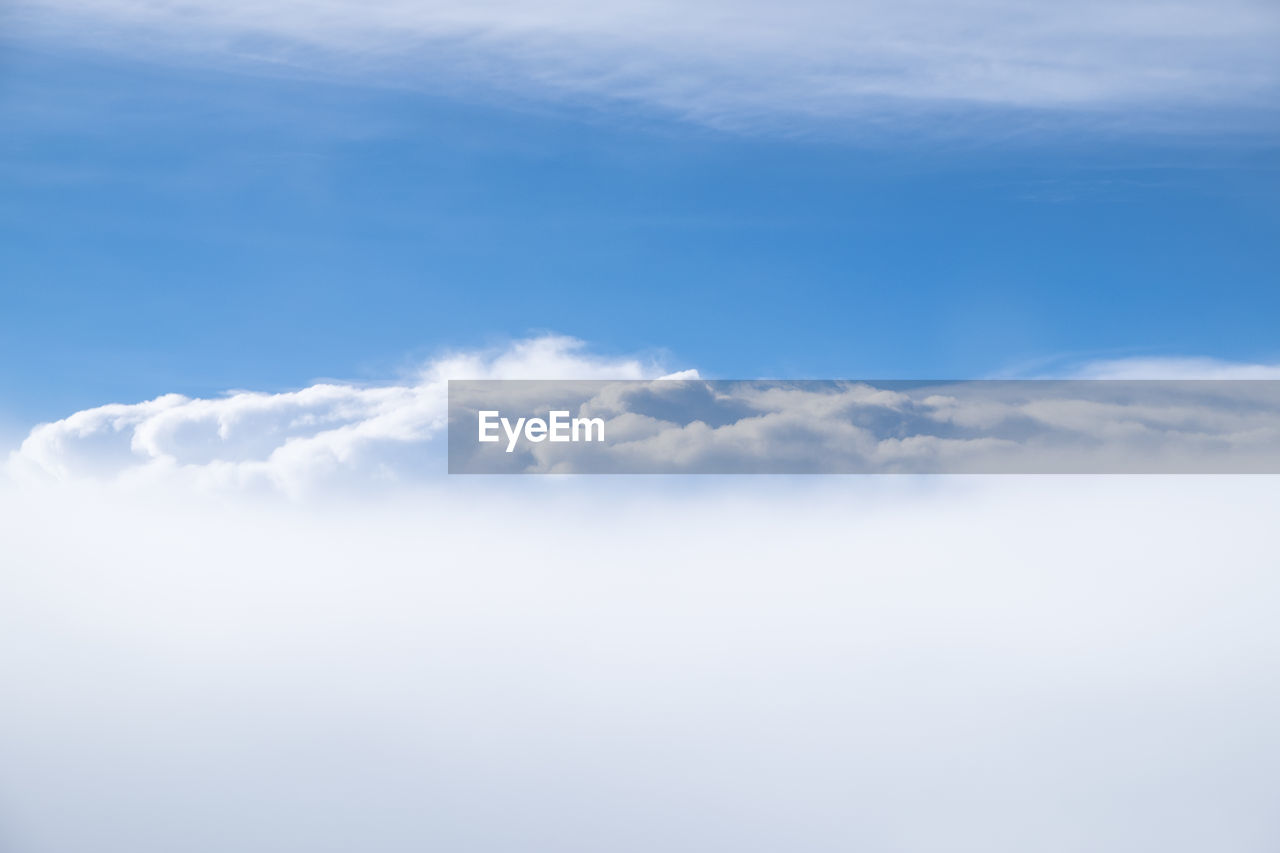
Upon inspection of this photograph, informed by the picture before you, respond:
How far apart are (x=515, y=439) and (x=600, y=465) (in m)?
0.69

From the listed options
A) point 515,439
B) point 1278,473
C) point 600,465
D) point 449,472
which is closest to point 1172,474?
point 1278,473

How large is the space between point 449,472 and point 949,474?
4.04 metres

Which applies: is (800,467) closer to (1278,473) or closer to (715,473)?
(715,473)

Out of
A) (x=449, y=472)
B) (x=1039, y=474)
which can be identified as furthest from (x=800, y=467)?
(x=449, y=472)

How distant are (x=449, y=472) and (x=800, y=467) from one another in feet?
9.17

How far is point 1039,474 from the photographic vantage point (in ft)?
19.8

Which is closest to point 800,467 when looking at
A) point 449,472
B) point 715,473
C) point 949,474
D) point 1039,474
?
point 715,473

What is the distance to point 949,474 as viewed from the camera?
237 inches

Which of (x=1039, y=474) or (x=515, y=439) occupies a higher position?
(x=515, y=439)

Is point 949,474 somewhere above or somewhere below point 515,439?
below

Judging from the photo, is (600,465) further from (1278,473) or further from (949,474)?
(1278,473)

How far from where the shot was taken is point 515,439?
5746mm

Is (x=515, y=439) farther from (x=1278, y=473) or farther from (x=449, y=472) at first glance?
(x=1278, y=473)

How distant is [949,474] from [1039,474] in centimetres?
74
